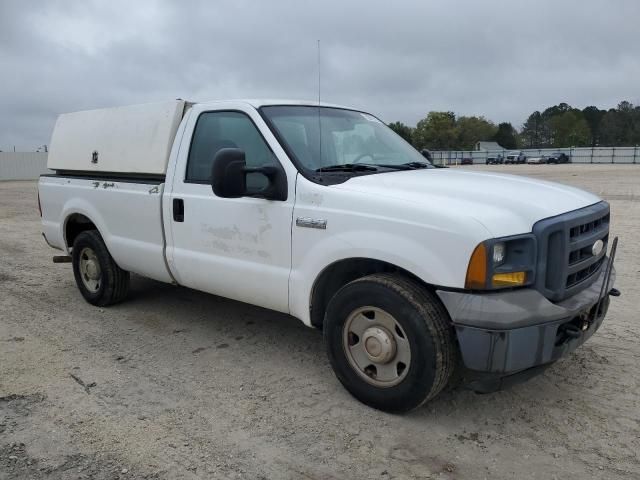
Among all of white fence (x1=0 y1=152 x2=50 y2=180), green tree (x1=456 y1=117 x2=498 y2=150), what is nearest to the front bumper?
white fence (x1=0 y1=152 x2=50 y2=180)

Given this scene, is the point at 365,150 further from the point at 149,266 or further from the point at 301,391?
the point at 149,266

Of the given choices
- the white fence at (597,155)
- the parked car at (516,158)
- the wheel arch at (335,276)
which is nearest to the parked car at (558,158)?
the white fence at (597,155)

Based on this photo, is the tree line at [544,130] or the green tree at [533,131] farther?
the green tree at [533,131]

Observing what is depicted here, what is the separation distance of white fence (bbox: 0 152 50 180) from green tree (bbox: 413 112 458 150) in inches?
2437

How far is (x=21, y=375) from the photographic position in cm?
413

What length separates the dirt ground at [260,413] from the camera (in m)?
3.01

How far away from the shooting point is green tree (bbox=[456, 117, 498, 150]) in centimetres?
10449

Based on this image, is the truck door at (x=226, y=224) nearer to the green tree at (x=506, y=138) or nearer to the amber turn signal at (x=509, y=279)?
the amber turn signal at (x=509, y=279)

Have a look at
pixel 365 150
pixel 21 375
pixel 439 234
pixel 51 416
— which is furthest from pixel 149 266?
pixel 439 234

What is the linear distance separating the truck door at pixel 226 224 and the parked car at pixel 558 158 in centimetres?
7142

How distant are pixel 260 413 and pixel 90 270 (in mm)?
3151

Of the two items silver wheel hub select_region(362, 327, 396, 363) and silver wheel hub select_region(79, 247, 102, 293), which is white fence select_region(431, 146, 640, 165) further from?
silver wheel hub select_region(362, 327, 396, 363)

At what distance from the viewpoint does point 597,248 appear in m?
3.61

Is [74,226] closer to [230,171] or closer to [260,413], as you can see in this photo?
[230,171]
